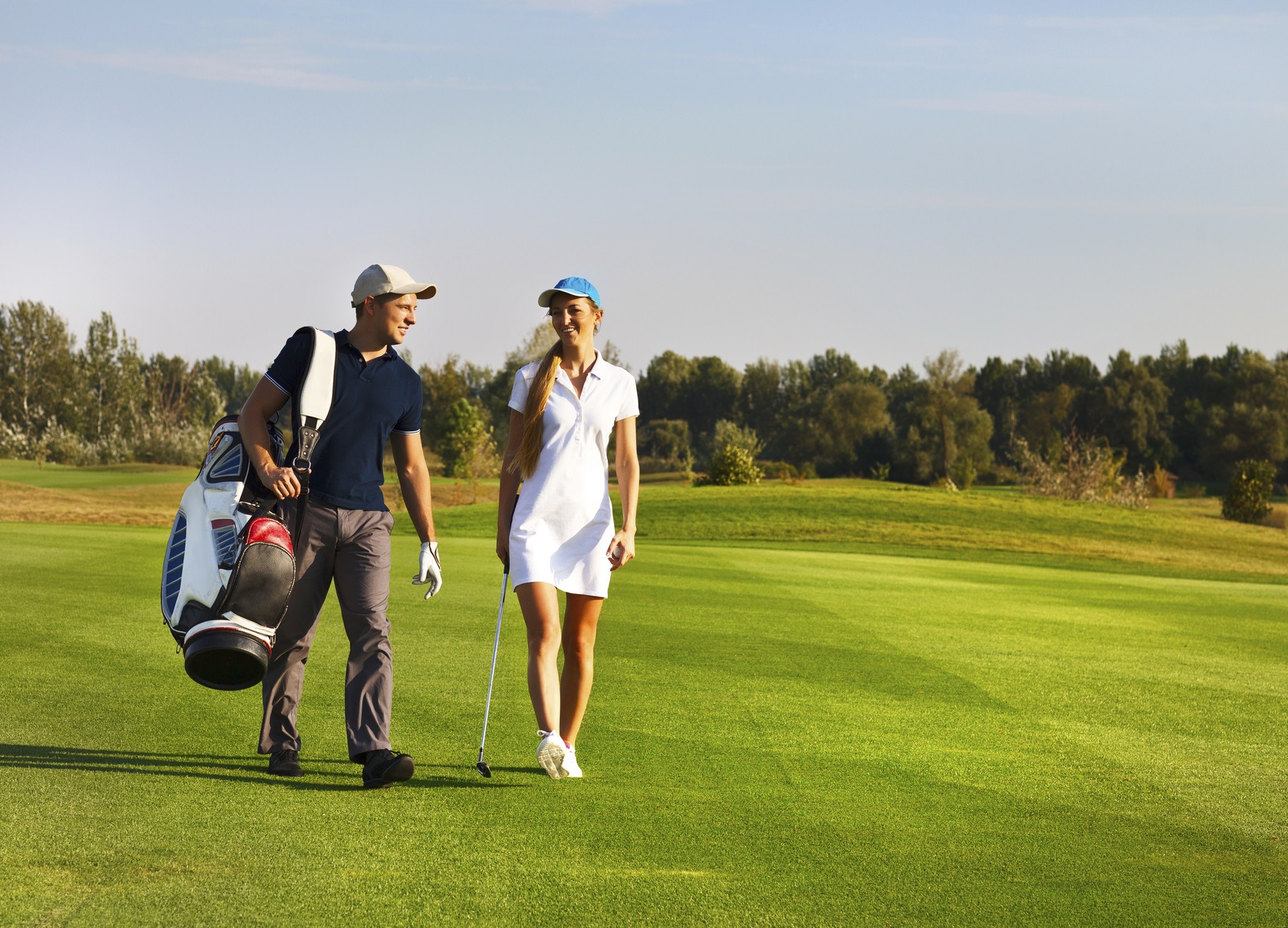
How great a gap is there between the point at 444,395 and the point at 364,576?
4973 centimetres

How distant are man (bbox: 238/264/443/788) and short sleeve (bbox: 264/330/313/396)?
0.12 ft

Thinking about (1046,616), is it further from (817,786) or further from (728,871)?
(728,871)

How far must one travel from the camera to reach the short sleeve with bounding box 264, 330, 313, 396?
527 cm

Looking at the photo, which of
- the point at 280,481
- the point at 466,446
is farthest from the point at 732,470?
the point at 280,481

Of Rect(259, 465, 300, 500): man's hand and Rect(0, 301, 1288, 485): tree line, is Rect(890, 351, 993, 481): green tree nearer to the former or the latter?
Rect(0, 301, 1288, 485): tree line

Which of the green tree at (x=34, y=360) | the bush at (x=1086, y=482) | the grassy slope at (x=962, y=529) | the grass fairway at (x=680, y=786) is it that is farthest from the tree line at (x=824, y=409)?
the grass fairway at (x=680, y=786)

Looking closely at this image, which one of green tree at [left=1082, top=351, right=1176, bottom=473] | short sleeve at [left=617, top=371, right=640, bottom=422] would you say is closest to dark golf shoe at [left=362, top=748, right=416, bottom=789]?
short sleeve at [left=617, top=371, right=640, bottom=422]

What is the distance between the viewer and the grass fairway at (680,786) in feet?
13.0

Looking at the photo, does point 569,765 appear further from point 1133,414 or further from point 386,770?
point 1133,414

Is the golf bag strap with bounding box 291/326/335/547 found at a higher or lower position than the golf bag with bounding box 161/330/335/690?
higher

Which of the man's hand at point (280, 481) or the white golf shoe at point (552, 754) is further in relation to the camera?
the white golf shoe at point (552, 754)

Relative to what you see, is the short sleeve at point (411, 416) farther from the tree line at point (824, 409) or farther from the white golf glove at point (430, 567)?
the tree line at point (824, 409)

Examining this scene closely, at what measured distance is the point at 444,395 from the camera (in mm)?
54531

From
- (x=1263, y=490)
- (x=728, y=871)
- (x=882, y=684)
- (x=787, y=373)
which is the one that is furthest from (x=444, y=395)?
(x=728, y=871)
